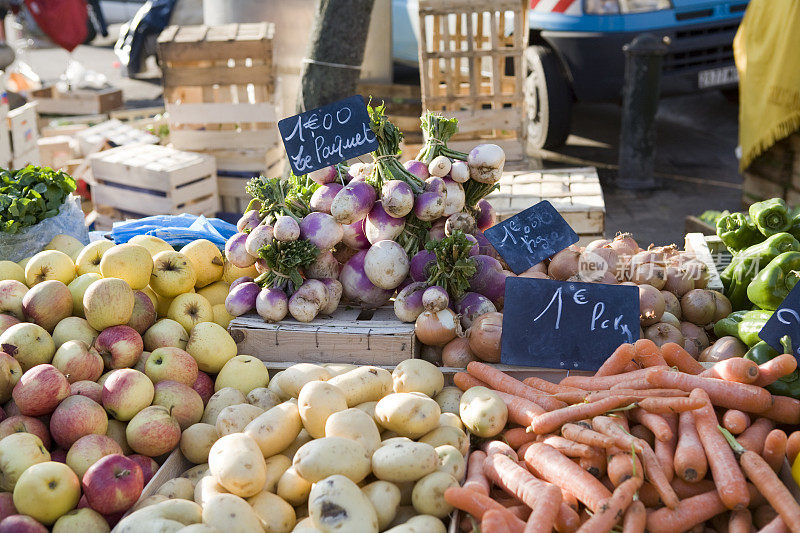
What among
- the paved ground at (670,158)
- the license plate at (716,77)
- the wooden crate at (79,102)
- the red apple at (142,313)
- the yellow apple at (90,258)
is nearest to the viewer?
the red apple at (142,313)

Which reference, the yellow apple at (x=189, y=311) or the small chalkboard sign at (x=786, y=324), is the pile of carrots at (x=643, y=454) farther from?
the yellow apple at (x=189, y=311)

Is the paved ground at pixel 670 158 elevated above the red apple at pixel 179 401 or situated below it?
below

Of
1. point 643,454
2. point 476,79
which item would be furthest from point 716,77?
point 643,454

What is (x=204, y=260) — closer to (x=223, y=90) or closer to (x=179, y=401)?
(x=179, y=401)

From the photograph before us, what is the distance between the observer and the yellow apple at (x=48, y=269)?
272cm

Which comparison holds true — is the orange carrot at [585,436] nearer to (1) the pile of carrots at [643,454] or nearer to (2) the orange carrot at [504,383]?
(1) the pile of carrots at [643,454]

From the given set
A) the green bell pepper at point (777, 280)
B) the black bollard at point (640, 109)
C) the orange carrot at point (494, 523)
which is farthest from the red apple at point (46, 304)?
the black bollard at point (640, 109)

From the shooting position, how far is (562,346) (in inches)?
98.3

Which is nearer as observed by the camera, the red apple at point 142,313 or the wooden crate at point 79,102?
the red apple at point 142,313

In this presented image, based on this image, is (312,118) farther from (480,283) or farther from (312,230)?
(480,283)

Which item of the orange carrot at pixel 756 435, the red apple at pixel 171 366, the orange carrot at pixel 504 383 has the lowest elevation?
the orange carrot at pixel 756 435

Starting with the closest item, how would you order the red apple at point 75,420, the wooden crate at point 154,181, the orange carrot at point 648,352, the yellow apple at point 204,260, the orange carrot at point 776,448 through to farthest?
the orange carrot at point 776,448 → the red apple at point 75,420 → the orange carrot at point 648,352 → the yellow apple at point 204,260 → the wooden crate at point 154,181

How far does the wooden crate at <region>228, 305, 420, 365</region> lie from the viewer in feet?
8.55

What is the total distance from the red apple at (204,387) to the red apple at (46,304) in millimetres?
544
